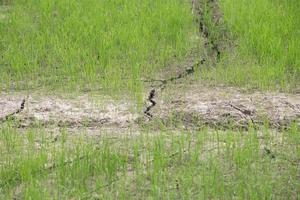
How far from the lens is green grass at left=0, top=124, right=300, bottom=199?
100 inches

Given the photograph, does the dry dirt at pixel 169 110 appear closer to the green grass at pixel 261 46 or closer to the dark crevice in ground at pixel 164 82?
the dark crevice in ground at pixel 164 82

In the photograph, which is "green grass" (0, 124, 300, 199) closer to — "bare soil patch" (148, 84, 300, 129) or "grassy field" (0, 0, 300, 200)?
"grassy field" (0, 0, 300, 200)

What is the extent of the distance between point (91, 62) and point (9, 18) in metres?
1.06

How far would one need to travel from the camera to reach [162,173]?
2666 mm

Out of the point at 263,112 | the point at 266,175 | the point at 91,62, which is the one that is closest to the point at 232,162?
the point at 266,175

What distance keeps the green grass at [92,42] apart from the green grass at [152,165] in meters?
0.76

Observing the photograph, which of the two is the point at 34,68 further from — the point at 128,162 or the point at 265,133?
the point at 265,133

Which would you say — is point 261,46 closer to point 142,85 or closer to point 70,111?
point 142,85

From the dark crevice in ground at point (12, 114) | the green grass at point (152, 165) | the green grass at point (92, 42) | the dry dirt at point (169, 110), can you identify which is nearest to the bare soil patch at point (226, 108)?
the dry dirt at point (169, 110)

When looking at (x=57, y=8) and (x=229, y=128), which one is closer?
(x=229, y=128)

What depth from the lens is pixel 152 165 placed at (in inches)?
108

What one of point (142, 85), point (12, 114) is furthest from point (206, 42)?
point (12, 114)

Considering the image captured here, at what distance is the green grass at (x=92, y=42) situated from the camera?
3.83 m

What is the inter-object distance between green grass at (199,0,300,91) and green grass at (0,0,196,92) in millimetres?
322
